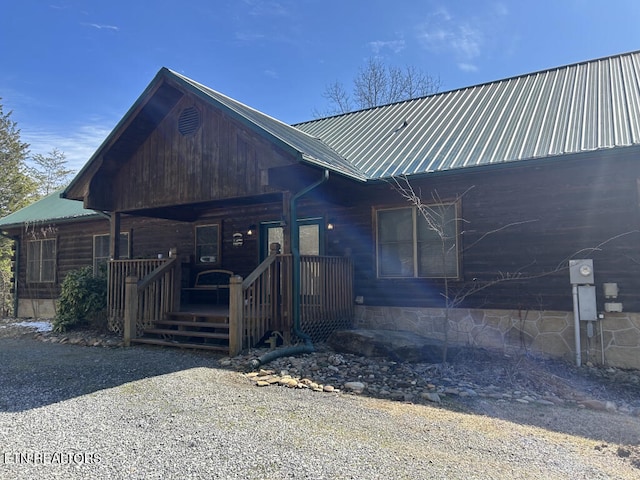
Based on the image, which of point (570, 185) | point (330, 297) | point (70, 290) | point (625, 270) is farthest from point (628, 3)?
point (70, 290)

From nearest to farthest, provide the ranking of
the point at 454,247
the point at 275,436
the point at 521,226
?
1. the point at 275,436
2. the point at 521,226
3. the point at 454,247

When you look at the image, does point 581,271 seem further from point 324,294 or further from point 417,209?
point 324,294

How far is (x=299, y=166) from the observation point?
7082mm

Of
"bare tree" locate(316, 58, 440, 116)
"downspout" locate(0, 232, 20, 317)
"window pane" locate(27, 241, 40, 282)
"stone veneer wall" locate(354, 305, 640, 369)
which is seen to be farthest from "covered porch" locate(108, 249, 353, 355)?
"bare tree" locate(316, 58, 440, 116)

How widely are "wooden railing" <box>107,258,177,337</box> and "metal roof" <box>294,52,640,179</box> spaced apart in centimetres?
425

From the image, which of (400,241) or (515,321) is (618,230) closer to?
(515,321)

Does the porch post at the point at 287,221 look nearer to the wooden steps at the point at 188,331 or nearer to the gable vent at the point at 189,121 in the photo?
the wooden steps at the point at 188,331

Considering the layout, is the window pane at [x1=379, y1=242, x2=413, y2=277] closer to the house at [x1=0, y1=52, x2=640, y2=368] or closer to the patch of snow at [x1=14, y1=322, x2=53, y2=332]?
the house at [x1=0, y1=52, x2=640, y2=368]

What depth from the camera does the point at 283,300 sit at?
7.14m

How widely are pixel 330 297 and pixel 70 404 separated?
4.35m

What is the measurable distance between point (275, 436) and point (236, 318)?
126 inches

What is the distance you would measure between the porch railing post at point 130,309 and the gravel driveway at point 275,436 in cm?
242

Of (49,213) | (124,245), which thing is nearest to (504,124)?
(124,245)

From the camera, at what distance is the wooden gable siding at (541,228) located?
6.38 metres
